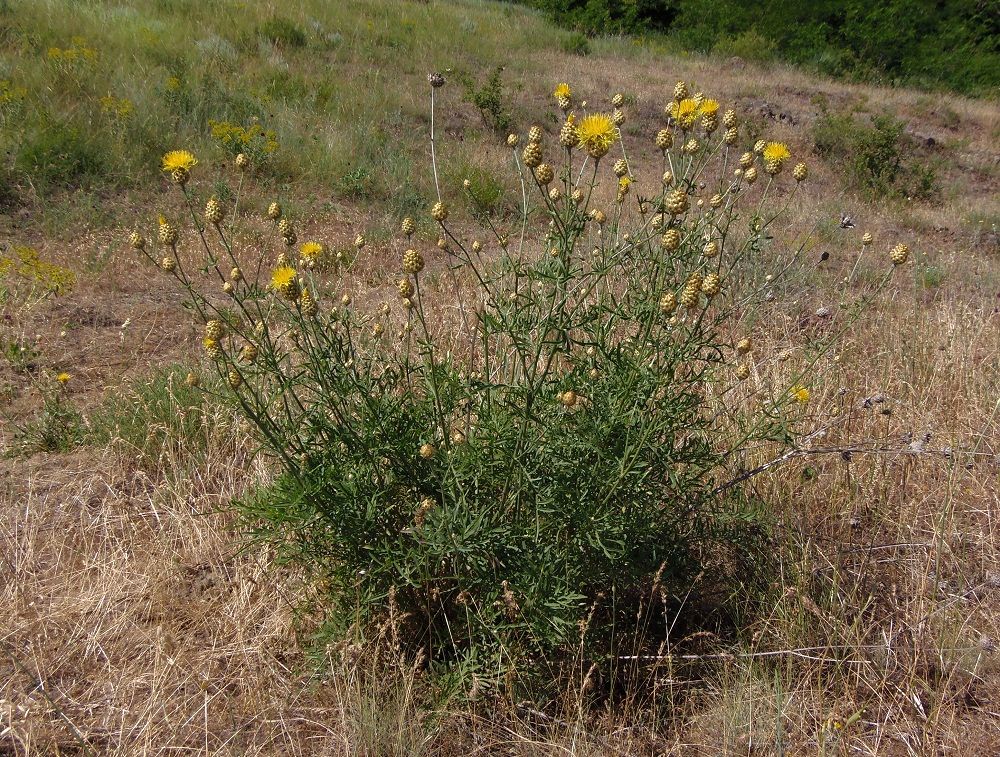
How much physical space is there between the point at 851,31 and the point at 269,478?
23.3 meters

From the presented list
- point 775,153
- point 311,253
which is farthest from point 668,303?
point 311,253

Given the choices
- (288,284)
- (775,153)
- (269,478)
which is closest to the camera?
(288,284)

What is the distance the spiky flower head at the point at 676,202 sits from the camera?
6.37 feet

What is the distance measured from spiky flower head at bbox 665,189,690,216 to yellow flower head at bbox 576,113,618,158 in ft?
0.72

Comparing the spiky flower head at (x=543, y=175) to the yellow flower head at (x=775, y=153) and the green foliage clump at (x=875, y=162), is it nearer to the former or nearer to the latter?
the yellow flower head at (x=775, y=153)

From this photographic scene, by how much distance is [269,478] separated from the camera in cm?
280

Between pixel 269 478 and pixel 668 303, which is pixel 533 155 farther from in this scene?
pixel 269 478

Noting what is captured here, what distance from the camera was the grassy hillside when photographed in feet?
6.76

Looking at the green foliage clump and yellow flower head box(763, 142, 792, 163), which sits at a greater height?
yellow flower head box(763, 142, 792, 163)

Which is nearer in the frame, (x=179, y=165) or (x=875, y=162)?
(x=179, y=165)

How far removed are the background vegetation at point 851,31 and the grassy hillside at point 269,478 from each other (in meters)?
14.5

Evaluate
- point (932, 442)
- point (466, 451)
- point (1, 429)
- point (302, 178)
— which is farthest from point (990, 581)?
point (302, 178)

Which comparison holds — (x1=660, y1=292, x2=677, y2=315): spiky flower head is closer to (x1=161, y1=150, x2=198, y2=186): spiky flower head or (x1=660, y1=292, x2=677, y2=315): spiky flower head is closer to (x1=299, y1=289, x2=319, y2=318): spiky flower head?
(x1=299, y1=289, x2=319, y2=318): spiky flower head

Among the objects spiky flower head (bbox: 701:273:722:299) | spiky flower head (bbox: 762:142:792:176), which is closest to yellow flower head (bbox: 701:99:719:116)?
spiky flower head (bbox: 762:142:792:176)
